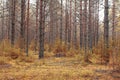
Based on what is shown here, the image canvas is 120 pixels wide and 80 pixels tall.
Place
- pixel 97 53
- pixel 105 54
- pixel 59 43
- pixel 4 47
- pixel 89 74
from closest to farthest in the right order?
pixel 89 74 < pixel 105 54 < pixel 97 53 < pixel 4 47 < pixel 59 43

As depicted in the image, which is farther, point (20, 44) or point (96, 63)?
point (20, 44)

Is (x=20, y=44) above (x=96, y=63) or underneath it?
above

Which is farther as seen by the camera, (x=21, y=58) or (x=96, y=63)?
(x=21, y=58)

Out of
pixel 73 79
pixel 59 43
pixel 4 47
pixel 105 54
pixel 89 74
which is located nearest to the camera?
pixel 73 79

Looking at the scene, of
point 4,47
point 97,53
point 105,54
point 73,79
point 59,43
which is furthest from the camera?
point 59,43

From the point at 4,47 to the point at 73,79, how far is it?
702cm

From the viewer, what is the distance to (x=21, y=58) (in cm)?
1209

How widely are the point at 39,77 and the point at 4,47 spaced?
6.35m

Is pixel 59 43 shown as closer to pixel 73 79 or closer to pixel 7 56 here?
pixel 7 56

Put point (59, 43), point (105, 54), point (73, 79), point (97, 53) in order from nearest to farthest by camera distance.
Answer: point (73, 79) → point (105, 54) → point (97, 53) → point (59, 43)

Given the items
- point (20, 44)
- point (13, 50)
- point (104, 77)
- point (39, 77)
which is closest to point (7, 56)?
point (13, 50)

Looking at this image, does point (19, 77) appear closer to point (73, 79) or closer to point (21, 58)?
point (73, 79)

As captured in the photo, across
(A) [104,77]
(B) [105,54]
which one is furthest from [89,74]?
(B) [105,54]

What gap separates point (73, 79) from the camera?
22.7 feet
